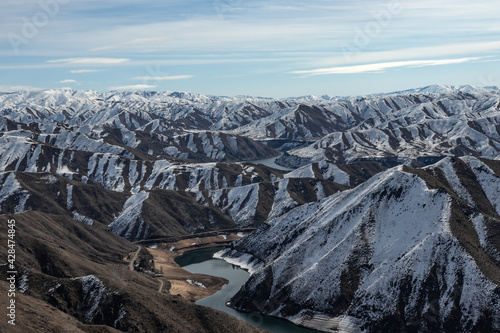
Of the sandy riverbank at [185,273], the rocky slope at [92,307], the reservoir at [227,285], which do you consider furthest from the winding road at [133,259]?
the rocky slope at [92,307]

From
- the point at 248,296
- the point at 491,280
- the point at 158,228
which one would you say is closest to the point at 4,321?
the point at 248,296

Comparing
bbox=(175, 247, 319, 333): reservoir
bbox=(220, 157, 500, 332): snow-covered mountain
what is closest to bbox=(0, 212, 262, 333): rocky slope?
bbox=(175, 247, 319, 333): reservoir

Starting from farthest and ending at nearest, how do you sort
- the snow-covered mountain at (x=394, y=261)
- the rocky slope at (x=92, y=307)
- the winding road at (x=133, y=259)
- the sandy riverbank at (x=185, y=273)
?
1. the winding road at (x=133, y=259)
2. the sandy riverbank at (x=185, y=273)
3. the snow-covered mountain at (x=394, y=261)
4. the rocky slope at (x=92, y=307)

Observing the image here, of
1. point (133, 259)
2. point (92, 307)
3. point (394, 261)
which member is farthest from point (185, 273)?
point (394, 261)

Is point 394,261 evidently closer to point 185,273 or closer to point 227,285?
point 227,285

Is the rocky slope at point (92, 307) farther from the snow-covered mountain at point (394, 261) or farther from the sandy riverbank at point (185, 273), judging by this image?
the sandy riverbank at point (185, 273)

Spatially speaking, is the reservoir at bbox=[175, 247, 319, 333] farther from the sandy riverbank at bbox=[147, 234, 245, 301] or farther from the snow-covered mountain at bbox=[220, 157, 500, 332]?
the snow-covered mountain at bbox=[220, 157, 500, 332]
